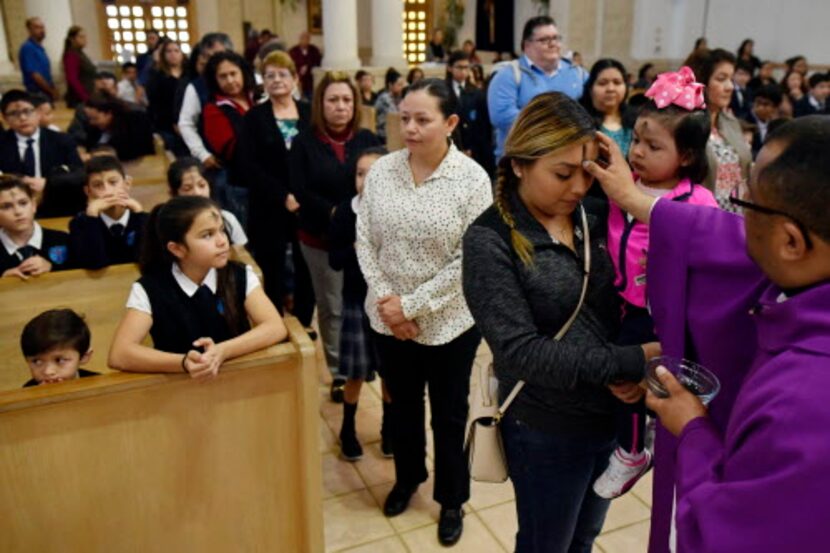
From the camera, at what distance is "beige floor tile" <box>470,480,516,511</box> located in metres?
3.06

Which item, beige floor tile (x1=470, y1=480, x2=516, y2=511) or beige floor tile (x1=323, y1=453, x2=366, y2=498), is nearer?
beige floor tile (x1=470, y1=480, x2=516, y2=511)

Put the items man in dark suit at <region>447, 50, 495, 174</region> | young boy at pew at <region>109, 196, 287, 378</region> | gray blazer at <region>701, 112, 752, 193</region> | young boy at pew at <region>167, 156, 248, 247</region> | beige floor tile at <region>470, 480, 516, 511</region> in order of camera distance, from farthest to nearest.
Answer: man in dark suit at <region>447, 50, 495, 174</region>, young boy at pew at <region>167, 156, 248, 247</region>, gray blazer at <region>701, 112, 752, 193</region>, beige floor tile at <region>470, 480, 516, 511</region>, young boy at pew at <region>109, 196, 287, 378</region>

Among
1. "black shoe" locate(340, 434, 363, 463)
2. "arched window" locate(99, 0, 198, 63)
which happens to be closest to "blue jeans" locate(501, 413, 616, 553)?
"black shoe" locate(340, 434, 363, 463)

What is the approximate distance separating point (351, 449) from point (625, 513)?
1.25m

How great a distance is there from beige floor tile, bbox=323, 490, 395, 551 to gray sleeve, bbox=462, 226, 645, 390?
1.48 metres

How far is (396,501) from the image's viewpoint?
3.00 m

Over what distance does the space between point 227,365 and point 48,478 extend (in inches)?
22.2

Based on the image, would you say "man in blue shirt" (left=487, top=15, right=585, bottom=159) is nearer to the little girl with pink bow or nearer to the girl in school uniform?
the girl in school uniform

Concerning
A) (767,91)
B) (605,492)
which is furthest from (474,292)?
(767,91)

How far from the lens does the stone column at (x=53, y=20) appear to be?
1050cm

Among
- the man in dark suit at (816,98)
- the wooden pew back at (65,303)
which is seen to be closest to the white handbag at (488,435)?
the wooden pew back at (65,303)

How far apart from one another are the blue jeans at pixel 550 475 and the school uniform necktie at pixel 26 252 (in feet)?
8.06

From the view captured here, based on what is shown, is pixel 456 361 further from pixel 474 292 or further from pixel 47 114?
pixel 47 114

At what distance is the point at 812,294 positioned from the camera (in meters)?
1.06
